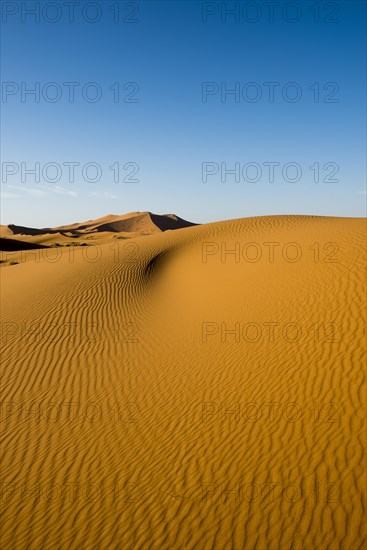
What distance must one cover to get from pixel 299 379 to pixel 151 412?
3.21m

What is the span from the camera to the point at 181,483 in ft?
17.0

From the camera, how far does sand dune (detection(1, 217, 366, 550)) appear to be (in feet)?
14.8

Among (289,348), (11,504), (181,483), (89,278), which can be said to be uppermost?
(89,278)

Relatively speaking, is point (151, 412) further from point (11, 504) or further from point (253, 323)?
point (253, 323)

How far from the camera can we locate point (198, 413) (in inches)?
270

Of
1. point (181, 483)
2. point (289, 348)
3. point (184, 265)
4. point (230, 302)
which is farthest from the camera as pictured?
point (184, 265)

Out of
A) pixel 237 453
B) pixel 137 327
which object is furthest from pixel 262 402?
pixel 137 327

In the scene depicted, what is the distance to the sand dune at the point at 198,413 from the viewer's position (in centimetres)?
452

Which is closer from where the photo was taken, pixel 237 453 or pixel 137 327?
pixel 237 453

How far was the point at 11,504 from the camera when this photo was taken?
17.4 feet

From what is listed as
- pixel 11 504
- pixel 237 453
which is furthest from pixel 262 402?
pixel 11 504

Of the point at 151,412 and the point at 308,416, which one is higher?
the point at 308,416

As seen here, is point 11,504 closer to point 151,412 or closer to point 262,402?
point 151,412

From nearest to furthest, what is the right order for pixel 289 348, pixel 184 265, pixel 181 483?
pixel 181 483, pixel 289 348, pixel 184 265
